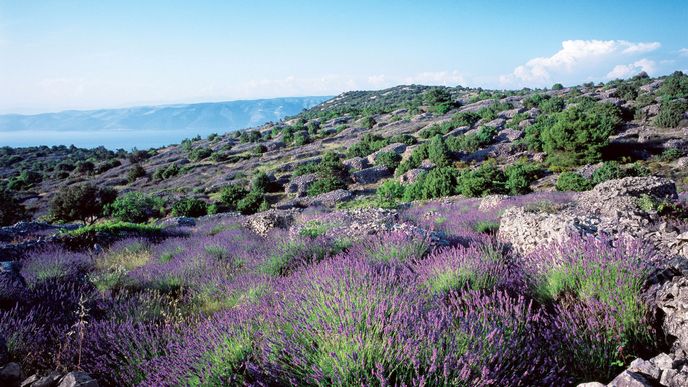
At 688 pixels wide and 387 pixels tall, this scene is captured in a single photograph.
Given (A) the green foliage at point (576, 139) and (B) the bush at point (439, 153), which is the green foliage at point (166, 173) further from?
(A) the green foliage at point (576, 139)

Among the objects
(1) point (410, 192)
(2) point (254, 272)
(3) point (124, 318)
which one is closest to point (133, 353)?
(3) point (124, 318)

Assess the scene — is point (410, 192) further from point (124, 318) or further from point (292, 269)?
point (124, 318)

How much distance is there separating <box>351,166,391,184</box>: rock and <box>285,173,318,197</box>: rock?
129 inches

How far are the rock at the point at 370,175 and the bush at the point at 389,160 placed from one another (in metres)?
0.68

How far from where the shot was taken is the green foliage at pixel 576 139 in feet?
80.8

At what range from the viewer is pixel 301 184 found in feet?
98.1

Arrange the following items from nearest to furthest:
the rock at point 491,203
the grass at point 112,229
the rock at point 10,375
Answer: the rock at point 10,375, the grass at point 112,229, the rock at point 491,203

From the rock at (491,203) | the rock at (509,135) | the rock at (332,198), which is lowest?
the rock at (332,198)

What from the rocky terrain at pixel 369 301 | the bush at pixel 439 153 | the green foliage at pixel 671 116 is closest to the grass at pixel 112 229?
the rocky terrain at pixel 369 301

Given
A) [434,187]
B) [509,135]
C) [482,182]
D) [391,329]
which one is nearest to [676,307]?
[391,329]

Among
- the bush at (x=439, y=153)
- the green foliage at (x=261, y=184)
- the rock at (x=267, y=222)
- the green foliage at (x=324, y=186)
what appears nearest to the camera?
the rock at (x=267, y=222)

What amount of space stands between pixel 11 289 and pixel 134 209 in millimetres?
23854

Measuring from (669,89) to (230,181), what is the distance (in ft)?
147

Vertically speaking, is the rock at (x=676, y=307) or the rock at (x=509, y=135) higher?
the rock at (x=676, y=307)
